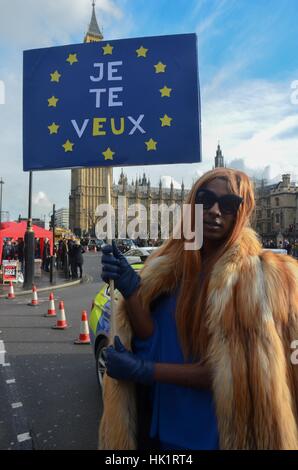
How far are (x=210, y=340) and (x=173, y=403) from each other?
14.0 inches

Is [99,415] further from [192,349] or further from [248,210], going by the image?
[248,210]

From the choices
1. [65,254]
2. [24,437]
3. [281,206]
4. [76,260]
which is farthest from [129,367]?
[281,206]

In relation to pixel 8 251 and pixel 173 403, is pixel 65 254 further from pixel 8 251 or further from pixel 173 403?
pixel 173 403

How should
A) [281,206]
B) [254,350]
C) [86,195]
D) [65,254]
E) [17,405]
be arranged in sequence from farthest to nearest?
1. [86,195]
2. [281,206]
3. [65,254]
4. [17,405]
5. [254,350]

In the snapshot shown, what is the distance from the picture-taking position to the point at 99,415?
4.17 meters

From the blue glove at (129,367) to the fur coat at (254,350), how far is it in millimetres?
279

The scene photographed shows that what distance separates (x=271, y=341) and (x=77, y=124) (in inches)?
63.8

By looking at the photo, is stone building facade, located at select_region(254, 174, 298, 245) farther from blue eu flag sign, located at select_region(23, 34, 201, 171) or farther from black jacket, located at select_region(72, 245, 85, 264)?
blue eu flag sign, located at select_region(23, 34, 201, 171)

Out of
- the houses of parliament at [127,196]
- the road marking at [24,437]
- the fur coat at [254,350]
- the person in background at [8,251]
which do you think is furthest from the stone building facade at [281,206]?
the fur coat at [254,350]

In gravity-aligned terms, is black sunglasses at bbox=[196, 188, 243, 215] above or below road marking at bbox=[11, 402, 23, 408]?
above

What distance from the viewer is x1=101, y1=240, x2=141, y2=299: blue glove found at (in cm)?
191

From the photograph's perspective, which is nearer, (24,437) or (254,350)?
(254,350)

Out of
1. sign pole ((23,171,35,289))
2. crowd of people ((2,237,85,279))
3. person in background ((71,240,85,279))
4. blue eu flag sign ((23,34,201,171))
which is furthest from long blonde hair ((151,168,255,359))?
person in background ((71,240,85,279))

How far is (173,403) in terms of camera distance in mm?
1794
